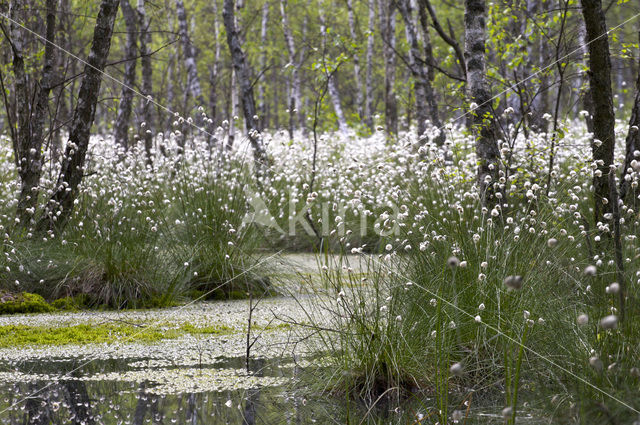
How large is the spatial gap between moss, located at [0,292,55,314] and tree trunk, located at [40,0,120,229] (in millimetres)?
1061

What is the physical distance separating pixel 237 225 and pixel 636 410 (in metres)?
4.36

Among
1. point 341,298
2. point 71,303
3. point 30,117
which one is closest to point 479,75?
point 341,298

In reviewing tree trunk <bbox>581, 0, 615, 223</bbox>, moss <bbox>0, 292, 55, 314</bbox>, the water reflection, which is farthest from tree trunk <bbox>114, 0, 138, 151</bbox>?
the water reflection

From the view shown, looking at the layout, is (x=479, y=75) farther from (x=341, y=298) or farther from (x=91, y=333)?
(x=91, y=333)

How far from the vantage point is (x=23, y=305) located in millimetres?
5105

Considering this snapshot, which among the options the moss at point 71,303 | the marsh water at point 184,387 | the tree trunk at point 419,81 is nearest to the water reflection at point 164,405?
the marsh water at point 184,387

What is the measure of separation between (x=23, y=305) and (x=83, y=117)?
75.9 inches

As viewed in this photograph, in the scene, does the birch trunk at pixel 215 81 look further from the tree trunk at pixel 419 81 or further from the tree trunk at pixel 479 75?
the tree trunk at pixel 479 75

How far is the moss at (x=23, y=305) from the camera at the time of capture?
16.7 feet

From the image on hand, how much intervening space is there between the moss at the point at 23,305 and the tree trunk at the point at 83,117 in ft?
3.48

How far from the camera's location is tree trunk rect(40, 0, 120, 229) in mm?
6181

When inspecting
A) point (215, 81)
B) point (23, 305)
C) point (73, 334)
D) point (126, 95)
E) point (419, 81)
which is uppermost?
point (215, 81)

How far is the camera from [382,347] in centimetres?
308

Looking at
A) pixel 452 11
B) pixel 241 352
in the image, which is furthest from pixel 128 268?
pixel 452 11
